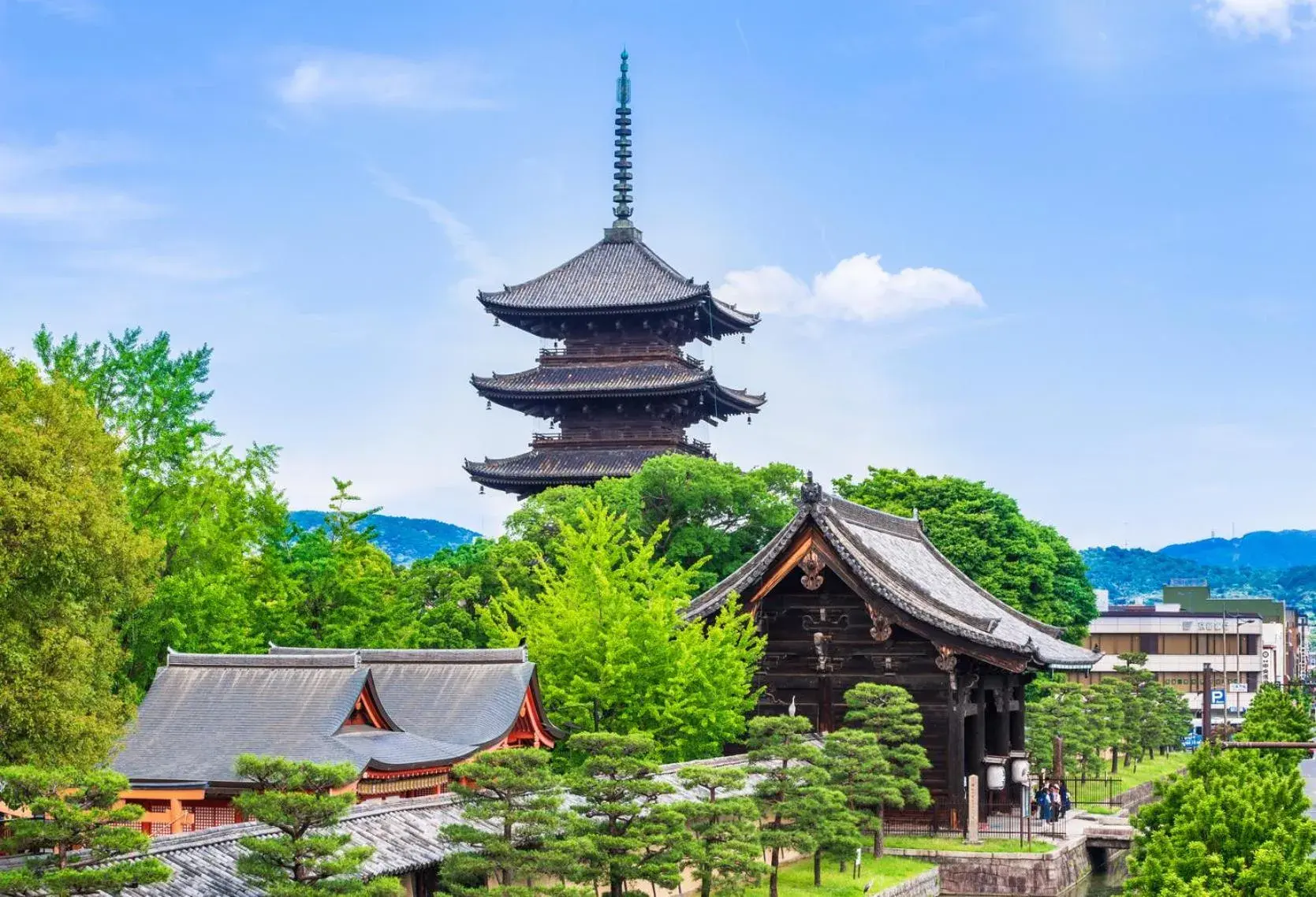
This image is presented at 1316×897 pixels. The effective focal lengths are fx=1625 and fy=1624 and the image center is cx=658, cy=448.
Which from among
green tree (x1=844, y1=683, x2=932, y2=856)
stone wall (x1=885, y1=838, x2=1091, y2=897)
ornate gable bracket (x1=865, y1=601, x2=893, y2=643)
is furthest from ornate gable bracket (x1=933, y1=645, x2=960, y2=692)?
stone wall (x1=885, y1=838, x2=1091, y2=897)

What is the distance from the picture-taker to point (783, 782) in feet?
112

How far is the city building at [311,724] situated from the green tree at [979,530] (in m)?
35.9

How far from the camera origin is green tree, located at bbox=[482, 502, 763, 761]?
136ft

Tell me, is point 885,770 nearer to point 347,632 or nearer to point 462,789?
point 462,789

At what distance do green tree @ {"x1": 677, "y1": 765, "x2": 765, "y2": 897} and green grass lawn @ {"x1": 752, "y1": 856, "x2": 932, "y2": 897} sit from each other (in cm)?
248

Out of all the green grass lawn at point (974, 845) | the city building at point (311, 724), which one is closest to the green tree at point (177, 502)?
the city building at point (311, 724)

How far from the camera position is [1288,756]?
131ft

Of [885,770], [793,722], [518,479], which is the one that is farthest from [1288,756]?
[518,479]

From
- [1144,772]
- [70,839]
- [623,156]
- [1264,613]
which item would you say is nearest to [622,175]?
[623,156]

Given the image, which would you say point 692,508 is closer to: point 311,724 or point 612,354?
point 612,354

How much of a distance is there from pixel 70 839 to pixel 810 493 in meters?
26.6

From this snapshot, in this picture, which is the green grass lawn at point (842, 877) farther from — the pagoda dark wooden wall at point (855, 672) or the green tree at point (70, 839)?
the green tree at point (70, 839)

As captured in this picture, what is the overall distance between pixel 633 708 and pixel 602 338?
36171mm

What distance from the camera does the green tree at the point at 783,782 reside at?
3306cm
